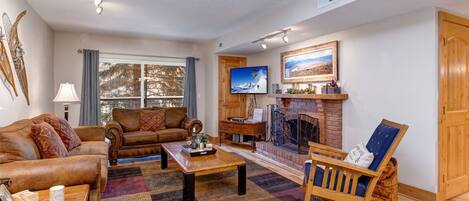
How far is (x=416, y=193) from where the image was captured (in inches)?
111

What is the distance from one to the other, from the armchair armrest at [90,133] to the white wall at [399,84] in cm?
363

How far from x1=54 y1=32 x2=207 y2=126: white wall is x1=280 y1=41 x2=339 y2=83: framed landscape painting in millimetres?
2603

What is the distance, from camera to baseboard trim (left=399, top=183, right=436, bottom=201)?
2703mm

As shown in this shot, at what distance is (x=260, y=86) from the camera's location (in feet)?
18.0

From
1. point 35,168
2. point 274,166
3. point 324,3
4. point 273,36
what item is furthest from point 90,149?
point 324,3

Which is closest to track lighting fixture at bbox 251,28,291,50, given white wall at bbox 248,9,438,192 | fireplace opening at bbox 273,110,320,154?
white wall at bbox 248,9,438,192

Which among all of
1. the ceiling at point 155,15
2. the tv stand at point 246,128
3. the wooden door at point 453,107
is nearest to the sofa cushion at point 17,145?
the ceiling at point 155,15

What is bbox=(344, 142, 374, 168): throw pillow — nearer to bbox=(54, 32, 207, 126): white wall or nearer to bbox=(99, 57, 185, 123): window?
bbox=(99, 57, 185, 123): window

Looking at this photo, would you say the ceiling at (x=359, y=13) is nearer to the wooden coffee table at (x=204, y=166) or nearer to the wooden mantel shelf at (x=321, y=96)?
the wooden mantel shelf at (x=321, y=96)

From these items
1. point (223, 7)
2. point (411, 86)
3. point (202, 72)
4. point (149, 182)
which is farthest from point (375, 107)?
point (202, 72)

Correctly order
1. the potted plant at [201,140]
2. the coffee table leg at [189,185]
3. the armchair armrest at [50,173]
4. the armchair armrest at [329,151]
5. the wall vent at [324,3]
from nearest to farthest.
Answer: the armchair armrest at [50,173]
the coffee table leg at [189,185]
the armchair armrest at [329,151]
the wall vent at [324,3]
the potted plant at [201,140]

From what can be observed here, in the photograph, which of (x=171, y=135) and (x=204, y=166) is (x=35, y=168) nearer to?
(x=204, y=166)

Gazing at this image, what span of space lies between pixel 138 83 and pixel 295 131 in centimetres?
365

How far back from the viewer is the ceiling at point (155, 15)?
3.50m
